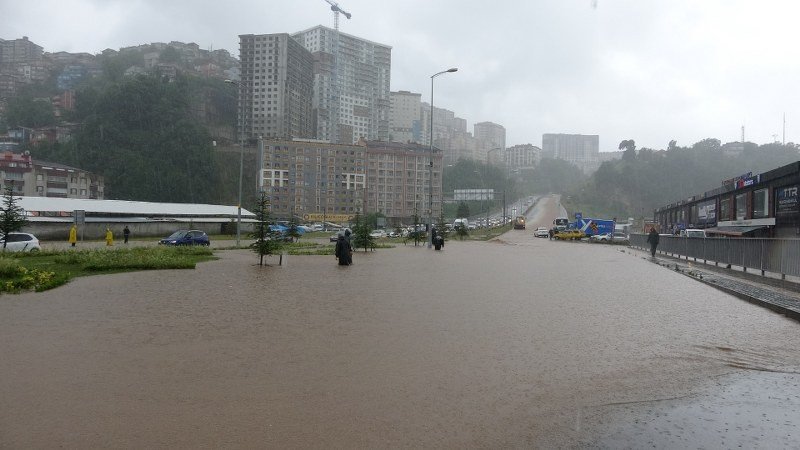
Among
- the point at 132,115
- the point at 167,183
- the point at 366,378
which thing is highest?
the point at 132,115

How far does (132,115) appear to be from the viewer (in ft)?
343

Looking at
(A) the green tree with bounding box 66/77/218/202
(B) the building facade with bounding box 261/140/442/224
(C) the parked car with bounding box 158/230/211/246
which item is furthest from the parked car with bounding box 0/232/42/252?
(B) the building facade with bounding box 261/140/442/224

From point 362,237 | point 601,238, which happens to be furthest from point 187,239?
point 601,238

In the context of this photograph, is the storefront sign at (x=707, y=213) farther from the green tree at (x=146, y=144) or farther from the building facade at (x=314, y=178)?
the green tree at (x=146, y=144)

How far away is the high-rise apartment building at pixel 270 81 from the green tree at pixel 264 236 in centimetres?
11194

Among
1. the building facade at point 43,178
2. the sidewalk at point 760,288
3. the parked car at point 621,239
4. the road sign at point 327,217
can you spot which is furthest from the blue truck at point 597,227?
the building facade at point 43,178

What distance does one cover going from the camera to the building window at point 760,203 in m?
37.7

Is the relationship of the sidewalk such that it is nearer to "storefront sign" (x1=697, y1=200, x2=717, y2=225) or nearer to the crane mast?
"storefront sign" (x1=697, y1=200, x2=717, y2=225)

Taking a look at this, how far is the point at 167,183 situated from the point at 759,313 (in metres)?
103

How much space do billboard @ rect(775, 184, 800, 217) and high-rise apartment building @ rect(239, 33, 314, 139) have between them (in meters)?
109

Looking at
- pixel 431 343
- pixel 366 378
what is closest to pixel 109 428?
pixel 366 378

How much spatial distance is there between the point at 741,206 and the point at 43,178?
88.6 meters

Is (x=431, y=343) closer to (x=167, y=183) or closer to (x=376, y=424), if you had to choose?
(x=376, y=424)

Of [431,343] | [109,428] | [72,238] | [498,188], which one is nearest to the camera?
[109,428]
